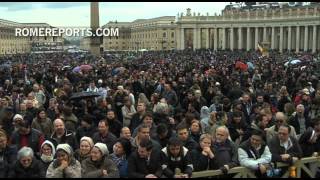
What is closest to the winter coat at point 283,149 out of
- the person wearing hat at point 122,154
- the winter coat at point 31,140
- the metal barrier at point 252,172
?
the metal barrier at point 252,172

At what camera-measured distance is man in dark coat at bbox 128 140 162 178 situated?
6.96 m

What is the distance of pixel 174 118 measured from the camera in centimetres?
1159

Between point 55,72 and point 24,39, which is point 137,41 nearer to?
point 24,39

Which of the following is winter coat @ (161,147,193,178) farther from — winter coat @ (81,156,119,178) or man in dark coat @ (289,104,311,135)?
man in dark coat @ (289,104,311,135)

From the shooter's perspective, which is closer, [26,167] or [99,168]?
[26,167]

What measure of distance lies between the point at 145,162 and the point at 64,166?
3.43 ft

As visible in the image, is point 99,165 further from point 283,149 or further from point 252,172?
point 283,149

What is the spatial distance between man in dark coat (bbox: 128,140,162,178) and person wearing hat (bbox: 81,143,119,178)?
0.77ft

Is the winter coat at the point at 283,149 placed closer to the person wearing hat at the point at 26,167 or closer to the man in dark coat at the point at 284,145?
the man in dark coat at the point at 284,145

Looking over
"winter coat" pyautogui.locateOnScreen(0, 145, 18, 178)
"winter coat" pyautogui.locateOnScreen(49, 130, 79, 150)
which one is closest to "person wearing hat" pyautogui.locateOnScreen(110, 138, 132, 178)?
"winter coat" pyautogui.locateOnScreen(49, 130, 79, 150)

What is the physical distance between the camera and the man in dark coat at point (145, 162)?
6.96 meters

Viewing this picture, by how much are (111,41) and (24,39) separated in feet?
147

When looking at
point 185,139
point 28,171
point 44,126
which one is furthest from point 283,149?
point 44,126

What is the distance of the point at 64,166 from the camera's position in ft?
22.3
